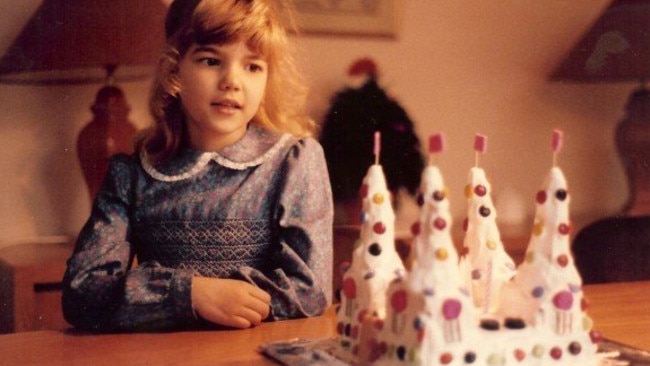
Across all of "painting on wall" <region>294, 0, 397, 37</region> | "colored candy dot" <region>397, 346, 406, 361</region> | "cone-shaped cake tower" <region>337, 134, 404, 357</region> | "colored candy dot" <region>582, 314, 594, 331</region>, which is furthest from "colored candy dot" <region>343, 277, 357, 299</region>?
"painting on wall" <region>294, 0, 397, 37</region>

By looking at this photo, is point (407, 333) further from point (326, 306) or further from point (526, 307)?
point (326, 306)

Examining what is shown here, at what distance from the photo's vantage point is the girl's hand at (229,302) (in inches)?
45.1

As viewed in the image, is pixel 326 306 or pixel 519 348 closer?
pixel 519 348

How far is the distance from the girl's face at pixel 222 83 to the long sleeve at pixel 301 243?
11 centimetres

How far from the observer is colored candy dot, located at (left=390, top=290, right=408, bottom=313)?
2.57 feet

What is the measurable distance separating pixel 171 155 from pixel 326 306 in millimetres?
331

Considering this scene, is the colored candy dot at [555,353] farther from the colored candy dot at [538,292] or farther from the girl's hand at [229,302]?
the girl's hand at [229,302]

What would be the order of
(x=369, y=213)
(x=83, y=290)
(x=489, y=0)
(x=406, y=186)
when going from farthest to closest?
(x=489, y=0)
(x=406, y=186)
(x=83, y=290)
(x=369, y=213)

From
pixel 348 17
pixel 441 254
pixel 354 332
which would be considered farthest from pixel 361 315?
pixel 348 17

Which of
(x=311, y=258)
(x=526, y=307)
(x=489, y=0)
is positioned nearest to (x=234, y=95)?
(x=311, y=258)

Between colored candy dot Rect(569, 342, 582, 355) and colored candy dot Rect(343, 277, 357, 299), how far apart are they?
0.68 feet

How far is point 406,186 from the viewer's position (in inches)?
99.2

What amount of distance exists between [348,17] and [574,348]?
1906 millimetres

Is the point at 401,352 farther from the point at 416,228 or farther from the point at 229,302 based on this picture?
the point at 229,302
